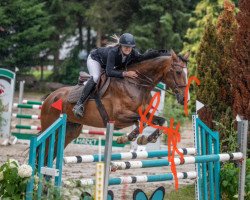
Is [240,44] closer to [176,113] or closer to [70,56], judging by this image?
[176,113]

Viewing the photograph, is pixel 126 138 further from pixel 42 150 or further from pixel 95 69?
pixel 42 150

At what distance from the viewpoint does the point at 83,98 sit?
7.39 meters

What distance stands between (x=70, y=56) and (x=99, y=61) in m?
19.6

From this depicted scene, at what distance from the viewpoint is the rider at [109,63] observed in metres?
6.97

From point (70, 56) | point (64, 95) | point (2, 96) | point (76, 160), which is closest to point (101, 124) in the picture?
point (64, 95)

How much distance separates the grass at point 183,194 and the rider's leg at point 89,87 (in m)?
1.36

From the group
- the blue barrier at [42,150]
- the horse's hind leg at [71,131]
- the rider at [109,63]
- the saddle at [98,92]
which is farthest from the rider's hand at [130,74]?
the blue barrier at [42,150]

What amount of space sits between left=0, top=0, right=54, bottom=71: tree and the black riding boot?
1451 cm

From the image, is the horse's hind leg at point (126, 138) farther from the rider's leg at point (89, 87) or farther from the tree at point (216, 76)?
the tree at point (216, 76)

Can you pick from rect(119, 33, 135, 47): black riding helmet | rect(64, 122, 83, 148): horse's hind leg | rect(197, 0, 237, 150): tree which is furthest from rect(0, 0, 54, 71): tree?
rect(119, 33, 135, 47): black riding helmet

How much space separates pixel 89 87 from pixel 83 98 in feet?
0.49

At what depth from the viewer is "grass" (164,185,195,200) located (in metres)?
6.83

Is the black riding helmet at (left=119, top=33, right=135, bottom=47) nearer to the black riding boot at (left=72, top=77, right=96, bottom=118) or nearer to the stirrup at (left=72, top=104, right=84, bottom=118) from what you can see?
the black riding boot at (left=72, top=77, right=96, bottom=118)

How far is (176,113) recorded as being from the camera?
1204 centimetres
